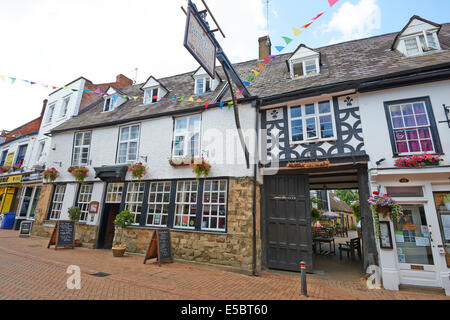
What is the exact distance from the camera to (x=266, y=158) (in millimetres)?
8758

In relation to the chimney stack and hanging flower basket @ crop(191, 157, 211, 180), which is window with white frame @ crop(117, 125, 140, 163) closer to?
hanging flower basket @ crop(191, 157, 211, 180)

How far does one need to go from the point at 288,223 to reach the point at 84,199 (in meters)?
10.8

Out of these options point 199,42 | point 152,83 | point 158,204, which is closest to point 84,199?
point 158,204

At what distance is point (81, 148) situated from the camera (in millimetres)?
12984

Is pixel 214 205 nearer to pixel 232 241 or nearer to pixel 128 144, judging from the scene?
pixel 232 241

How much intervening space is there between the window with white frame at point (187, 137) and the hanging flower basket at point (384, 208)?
6.65 m

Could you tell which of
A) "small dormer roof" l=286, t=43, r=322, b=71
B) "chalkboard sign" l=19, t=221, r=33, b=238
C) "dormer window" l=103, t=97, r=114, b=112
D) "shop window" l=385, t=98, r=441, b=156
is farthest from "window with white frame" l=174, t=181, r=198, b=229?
"chalkboard sign" l=19, t=221, r=33, b=238

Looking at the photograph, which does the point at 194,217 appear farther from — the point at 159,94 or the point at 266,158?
the point at 159,94

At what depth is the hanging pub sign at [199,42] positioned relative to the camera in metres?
4.63

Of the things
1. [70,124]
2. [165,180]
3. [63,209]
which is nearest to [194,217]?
[165,180]

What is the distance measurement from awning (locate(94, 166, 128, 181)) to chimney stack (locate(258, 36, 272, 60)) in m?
10.5
